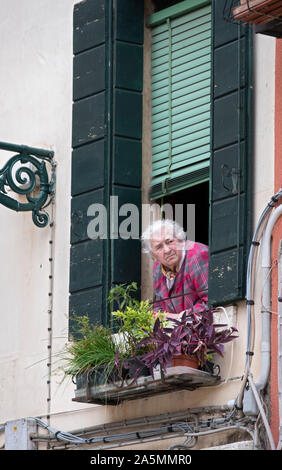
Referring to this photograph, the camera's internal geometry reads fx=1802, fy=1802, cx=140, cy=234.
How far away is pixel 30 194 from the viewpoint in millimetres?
11773

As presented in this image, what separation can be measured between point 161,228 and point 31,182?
110 centimetres

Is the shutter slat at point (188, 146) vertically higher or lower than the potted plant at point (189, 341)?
higher

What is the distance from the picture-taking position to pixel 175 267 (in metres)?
10.9

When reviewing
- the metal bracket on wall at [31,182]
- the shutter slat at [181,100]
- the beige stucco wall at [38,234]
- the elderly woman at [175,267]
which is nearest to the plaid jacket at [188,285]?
the elderly woman at [175,267]

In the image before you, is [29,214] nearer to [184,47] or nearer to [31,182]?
[31,182]

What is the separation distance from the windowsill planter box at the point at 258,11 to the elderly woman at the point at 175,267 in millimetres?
1617

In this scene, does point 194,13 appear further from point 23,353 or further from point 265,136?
point 23,353

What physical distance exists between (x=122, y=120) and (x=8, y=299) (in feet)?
4.76

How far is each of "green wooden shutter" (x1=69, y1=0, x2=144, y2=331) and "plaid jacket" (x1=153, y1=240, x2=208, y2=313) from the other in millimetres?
372

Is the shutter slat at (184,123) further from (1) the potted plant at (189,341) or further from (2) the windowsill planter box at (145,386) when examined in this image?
(2) the windowsill planter box at (145,386)

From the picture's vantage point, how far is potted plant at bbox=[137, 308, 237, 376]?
1003cm

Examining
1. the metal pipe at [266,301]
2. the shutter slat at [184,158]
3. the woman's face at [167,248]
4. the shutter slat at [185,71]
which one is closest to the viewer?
the metal pipe at [266,301]

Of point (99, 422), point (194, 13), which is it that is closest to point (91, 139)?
point (194, 13)

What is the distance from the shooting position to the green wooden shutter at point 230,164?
33.6ft
